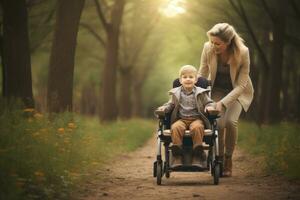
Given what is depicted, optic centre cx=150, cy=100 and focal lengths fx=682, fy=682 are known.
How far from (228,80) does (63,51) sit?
4.98m

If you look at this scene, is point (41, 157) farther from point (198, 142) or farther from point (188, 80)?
point (188, 80)

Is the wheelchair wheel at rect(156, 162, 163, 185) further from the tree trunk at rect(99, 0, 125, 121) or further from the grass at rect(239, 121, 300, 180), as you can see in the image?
the tree trunk at rect(99, 0, 125, 121)

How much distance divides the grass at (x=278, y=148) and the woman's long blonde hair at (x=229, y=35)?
1826mm

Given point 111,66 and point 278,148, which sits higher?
point 111,66

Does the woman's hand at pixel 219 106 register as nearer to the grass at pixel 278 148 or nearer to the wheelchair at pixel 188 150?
the wheelchair at pixel 188 150

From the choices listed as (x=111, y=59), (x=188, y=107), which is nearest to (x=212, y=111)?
(x=188, y=107)

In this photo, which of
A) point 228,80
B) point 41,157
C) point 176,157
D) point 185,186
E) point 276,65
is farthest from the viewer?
point 276,65

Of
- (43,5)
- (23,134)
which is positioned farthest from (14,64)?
(43,5)

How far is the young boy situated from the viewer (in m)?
9.61

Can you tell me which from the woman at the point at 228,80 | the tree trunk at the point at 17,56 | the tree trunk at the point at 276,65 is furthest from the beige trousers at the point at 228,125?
the tree trunk at the point at 276,65

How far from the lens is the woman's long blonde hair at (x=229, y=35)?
9945mm

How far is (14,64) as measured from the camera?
45.5 ft

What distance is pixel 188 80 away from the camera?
9.81 metres

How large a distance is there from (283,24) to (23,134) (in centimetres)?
1269
